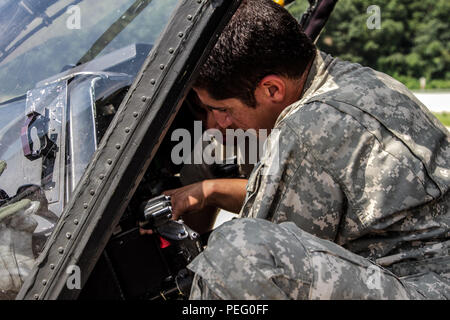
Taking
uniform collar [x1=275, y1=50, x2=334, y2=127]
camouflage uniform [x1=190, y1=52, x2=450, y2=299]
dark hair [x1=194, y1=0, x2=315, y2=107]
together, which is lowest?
camouflage uniform [x1=190, y1=52, x2=450, y2=299]

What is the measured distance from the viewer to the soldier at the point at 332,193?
1.23 m

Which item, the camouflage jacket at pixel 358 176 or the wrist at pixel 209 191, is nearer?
the camouflage jacket at pixel 358 176

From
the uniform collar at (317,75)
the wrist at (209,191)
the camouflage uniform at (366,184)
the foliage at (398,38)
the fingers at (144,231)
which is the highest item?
the uniform collar at (317,75)

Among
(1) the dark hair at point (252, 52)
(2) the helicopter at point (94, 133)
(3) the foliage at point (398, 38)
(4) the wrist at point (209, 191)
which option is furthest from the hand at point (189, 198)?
(3) the foliage at point (398, 38)

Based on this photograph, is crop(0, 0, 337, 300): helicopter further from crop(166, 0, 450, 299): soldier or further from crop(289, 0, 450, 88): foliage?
crop(289, 0, 450, 88): foliage

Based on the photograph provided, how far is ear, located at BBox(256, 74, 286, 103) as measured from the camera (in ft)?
5.48

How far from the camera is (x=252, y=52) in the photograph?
160 centimetres

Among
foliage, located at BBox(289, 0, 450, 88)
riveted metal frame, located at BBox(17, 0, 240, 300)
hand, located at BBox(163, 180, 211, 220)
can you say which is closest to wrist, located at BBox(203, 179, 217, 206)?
hand, located at BBox(163, 180, 211, 220)

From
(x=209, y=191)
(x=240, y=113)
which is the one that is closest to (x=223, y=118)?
(x=240, y=113)

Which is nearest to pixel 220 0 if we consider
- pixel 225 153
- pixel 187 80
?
pixel 187 80

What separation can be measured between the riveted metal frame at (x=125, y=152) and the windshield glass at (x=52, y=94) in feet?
0.39

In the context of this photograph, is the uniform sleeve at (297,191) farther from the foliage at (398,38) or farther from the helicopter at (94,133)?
the foliage at (398,38)

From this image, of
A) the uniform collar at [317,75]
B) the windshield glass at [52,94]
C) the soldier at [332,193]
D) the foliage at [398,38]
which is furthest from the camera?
the foliage at [398,38]

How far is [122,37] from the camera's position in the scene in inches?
64.2
